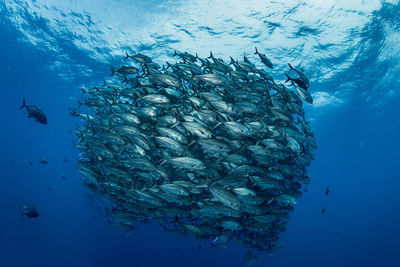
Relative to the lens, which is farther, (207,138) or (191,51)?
(191,51)

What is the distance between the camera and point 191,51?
17.1 metres

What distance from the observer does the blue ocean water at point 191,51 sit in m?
14.4

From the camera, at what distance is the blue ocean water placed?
14383mm

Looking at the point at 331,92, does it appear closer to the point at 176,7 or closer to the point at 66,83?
the point at 176,7

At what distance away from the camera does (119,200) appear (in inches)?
340

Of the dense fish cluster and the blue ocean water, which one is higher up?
the blue ocean water

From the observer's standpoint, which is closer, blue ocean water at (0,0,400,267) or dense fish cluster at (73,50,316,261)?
dense fish cluster at (73,50,316,261)

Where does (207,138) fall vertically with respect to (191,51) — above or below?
below

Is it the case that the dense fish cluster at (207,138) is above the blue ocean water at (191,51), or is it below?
below

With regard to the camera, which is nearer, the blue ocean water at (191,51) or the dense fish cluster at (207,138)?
the dense fish cluster at (207,138)

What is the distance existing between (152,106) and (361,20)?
1469 centimetres

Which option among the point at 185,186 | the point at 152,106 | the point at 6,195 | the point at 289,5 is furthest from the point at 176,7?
the point at 6,195

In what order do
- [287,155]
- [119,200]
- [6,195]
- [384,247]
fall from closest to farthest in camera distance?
[287,155], [119,200], [384,247], [6,195]

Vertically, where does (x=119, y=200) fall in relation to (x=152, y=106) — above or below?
below
